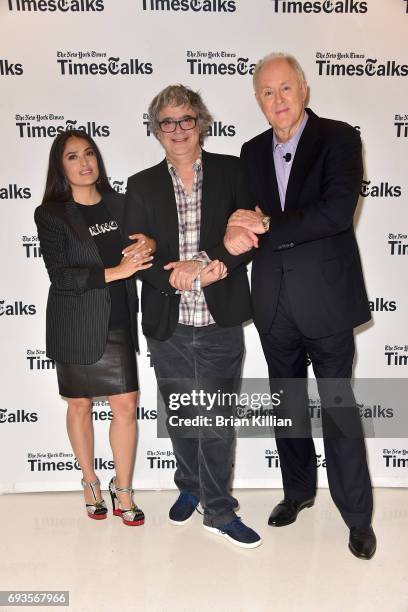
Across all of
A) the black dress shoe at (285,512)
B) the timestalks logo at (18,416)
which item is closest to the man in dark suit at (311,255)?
the black dress shoe at (285,512)

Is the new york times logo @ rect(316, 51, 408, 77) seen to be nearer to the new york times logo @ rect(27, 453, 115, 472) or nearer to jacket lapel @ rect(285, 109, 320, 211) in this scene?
jacket lapel @ rect(285, 109, 320, 211)

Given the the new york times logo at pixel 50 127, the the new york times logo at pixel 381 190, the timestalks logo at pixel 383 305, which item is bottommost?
the timestalks logo at pixel 383 305

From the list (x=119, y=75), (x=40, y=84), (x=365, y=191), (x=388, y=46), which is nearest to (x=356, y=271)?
(x=365, y=191)

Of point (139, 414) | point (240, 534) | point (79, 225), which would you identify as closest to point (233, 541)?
point (240, 534)

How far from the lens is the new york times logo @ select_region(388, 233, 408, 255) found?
3.29 meters

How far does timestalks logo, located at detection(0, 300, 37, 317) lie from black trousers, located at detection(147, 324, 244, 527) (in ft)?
2.85

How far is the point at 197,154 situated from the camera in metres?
2.72

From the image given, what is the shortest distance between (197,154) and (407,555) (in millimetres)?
2106

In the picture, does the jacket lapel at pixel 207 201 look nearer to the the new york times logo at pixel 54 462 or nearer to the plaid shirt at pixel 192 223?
the plaid shirt at pixel 192 223

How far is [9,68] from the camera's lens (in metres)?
3.11

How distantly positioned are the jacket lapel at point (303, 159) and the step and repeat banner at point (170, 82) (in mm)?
671

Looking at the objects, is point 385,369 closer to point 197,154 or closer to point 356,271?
point 356,271

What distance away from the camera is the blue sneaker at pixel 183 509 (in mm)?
3074

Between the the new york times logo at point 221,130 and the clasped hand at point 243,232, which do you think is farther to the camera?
the the new york times logo at point 221,130
